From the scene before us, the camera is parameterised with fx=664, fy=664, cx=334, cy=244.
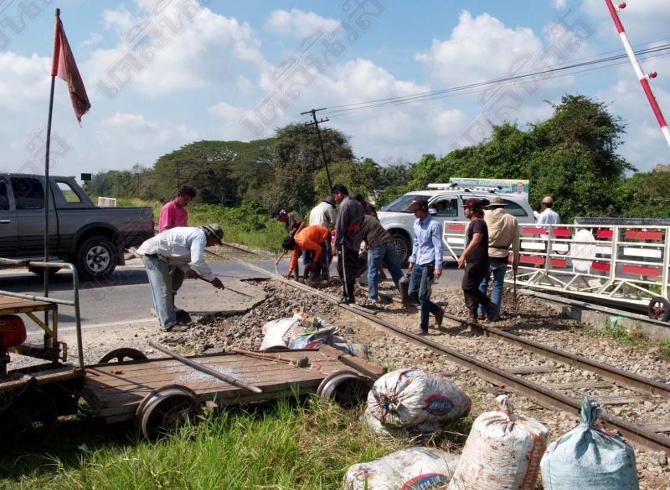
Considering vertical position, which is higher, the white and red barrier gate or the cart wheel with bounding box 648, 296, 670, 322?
the white and red barrier gate

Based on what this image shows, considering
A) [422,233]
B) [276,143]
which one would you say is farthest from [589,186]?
[276,143]

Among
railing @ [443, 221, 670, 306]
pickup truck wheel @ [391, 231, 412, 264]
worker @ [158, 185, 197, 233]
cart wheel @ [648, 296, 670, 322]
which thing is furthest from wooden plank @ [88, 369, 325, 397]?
pickup truck wheel @ [391, 231, 412, 264]

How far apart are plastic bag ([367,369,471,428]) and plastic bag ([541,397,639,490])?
1.15 metres

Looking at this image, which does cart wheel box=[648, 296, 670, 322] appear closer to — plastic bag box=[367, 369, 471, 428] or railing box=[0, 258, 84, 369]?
plastic bag box=[367, 369, 471, 428]

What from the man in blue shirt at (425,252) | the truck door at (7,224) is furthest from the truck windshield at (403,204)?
the truck door at (7,224)

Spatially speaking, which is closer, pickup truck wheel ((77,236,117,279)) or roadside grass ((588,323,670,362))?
roadside grass ((588,323,670,362))

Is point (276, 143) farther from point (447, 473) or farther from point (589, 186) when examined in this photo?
point (447, 473)

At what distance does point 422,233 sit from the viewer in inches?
325

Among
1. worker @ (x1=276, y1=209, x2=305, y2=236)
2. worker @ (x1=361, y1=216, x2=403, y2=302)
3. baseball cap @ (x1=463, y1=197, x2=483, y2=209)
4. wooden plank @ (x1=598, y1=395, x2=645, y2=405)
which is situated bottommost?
wooden plank @ (x1=598, y1=395, x2=645, y2=405)

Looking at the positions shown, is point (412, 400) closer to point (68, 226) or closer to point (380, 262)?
point (380, 262)

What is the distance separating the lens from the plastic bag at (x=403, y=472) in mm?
3566

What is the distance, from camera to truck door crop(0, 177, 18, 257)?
1089 cm

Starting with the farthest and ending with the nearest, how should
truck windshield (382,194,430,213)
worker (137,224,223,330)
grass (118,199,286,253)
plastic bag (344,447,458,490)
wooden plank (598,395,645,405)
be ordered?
1. grass (118,199,286,253)
2. truck windshield (382,194,430,213)
3. worker (137,224,223,330)
4. wooden plank (598,395,645,405)
5. plastic bag (344,447,458,490)

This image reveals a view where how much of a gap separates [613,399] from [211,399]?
3584 mm
